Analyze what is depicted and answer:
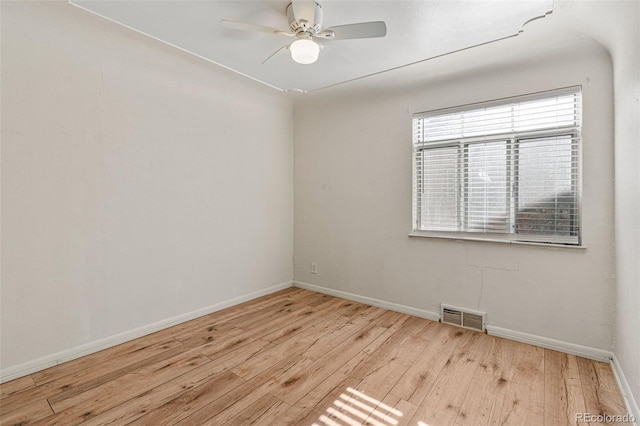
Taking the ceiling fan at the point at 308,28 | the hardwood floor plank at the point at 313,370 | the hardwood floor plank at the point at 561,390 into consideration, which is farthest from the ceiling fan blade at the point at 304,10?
the hardwood floor plank at the point at 561,390

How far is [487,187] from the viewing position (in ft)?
9.22

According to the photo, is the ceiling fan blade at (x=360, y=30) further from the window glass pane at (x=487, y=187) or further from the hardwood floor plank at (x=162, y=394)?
the hardwood floor plank at (x=162, y=394)

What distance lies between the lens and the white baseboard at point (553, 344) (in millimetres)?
2289

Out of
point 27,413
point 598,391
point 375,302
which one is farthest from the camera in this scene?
point 375,302

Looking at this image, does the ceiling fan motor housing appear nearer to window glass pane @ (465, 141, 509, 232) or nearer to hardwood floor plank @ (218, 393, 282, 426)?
window glass pane @ (465, 141, 509, 232)

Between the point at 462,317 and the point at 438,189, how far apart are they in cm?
129

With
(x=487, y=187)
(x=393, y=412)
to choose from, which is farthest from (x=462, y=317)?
(x=393, y=412)

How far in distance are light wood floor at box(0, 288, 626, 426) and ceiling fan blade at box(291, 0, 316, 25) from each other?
2372mm

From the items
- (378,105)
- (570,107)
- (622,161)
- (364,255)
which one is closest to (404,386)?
(364,255)

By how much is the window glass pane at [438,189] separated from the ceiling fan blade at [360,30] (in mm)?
1559

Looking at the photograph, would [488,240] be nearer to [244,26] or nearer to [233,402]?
[233,402]

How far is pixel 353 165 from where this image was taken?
143 inches

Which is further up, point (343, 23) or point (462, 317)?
point (343, 23)

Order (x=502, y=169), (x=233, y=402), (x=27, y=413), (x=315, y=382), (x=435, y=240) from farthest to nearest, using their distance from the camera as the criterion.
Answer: (x=435, y=240) < (x=502, y=169) < (x=315, y=382) < (x=233, y=402) < (x=27, y=413)
